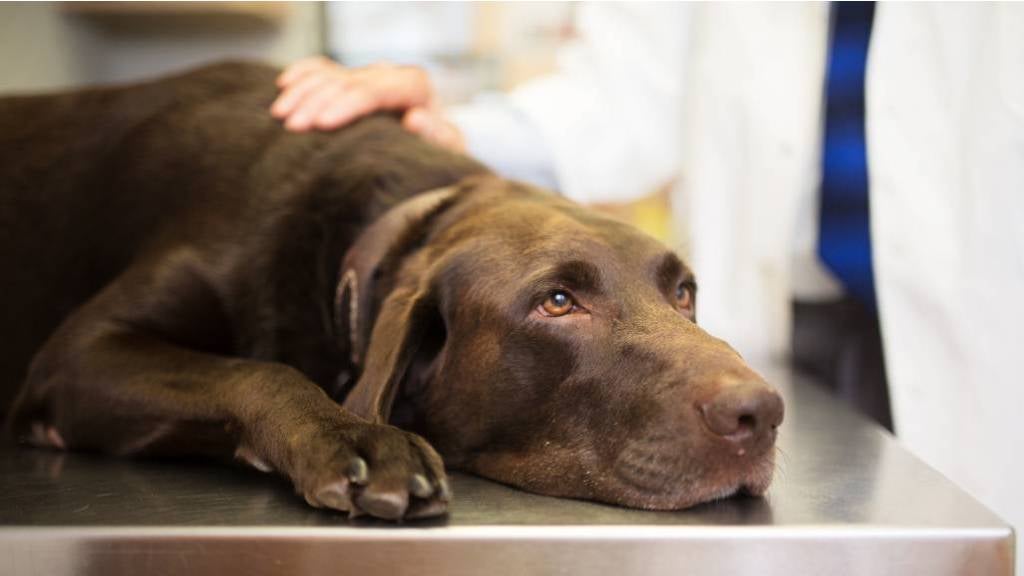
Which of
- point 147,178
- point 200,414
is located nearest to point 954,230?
point 200,414

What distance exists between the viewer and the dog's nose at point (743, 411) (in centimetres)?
102

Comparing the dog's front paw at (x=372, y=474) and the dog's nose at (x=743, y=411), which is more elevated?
the dog's nose at (x=743, y=411)

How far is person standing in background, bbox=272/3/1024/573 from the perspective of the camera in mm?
1514

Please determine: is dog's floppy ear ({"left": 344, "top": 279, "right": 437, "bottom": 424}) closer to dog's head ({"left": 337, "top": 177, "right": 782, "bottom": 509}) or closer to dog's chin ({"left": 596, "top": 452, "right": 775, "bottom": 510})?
dog's head ({"left": 337, "top": 177, "right": 782, "bottom": 509})

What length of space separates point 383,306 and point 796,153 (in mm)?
986

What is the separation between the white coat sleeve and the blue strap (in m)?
0.44

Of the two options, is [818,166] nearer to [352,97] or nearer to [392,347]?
[352,97]

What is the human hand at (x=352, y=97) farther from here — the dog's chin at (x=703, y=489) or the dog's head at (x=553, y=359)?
the dog's chin at (x=703, y=489)

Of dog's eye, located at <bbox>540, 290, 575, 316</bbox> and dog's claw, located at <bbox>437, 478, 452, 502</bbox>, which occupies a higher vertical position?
dog's eye, located at <bbox>540, 290, 575, 316</bbox>

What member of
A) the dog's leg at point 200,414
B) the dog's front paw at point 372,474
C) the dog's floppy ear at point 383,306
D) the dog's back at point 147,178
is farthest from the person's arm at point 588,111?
the dog's front paw at point 372,474

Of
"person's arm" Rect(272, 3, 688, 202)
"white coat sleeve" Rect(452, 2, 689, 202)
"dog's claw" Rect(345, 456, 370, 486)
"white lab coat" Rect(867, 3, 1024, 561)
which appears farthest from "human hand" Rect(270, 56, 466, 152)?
"dog's claw" Rect(345, 456, 370, 486)

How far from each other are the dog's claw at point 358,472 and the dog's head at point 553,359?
0.20 m

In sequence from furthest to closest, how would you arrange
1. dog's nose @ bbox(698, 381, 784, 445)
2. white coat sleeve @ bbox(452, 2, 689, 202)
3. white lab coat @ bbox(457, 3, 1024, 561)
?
white coat sleeve @ bbox(452, 2, 689, 202)
white lab coat @ bbox(457, 3, 1024, 561)
dog's nose @ bbox(698, 381, 784, 445)

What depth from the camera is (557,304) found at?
1.24m
